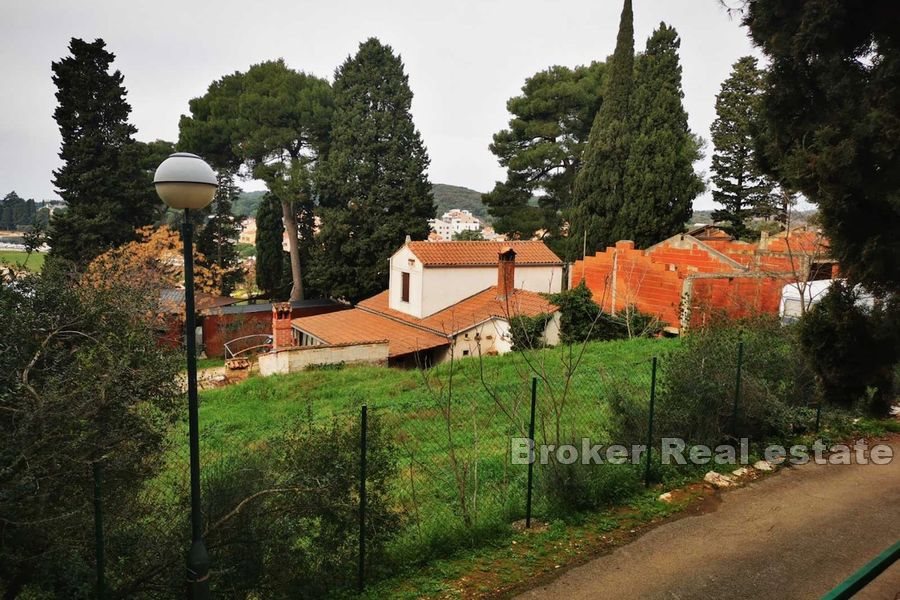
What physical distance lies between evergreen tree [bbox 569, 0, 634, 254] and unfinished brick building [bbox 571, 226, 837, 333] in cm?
638

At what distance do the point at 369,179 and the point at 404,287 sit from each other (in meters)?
9.73

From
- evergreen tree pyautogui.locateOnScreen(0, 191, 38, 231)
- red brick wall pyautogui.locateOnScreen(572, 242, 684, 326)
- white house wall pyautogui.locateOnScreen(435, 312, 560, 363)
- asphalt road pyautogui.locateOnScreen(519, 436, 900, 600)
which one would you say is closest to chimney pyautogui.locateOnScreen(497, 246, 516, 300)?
white house wall pyautogui.locateOnScreen(435, 312, 560, 363)

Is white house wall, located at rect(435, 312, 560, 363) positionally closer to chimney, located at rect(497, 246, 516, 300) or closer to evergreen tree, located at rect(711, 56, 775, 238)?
chimney, located at rect(497, 246, 516, 300)

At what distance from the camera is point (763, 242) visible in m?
19.6

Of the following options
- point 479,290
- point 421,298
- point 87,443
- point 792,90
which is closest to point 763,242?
point 479,290

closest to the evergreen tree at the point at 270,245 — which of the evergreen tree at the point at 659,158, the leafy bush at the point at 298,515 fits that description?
the evergreen tree at the point at 659,158

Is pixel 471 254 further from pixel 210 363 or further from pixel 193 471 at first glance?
pixel 193 471

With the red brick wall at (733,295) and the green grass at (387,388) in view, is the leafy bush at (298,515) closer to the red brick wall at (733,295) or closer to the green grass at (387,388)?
the green grass at (387,388)

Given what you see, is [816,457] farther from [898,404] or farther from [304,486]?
[304,486]

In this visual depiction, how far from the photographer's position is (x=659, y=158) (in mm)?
25688

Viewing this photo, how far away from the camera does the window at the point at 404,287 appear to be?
79.7 feet

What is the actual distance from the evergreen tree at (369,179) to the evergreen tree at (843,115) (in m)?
26.2

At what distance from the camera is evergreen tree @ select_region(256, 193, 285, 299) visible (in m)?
37.1

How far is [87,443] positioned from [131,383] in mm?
714
